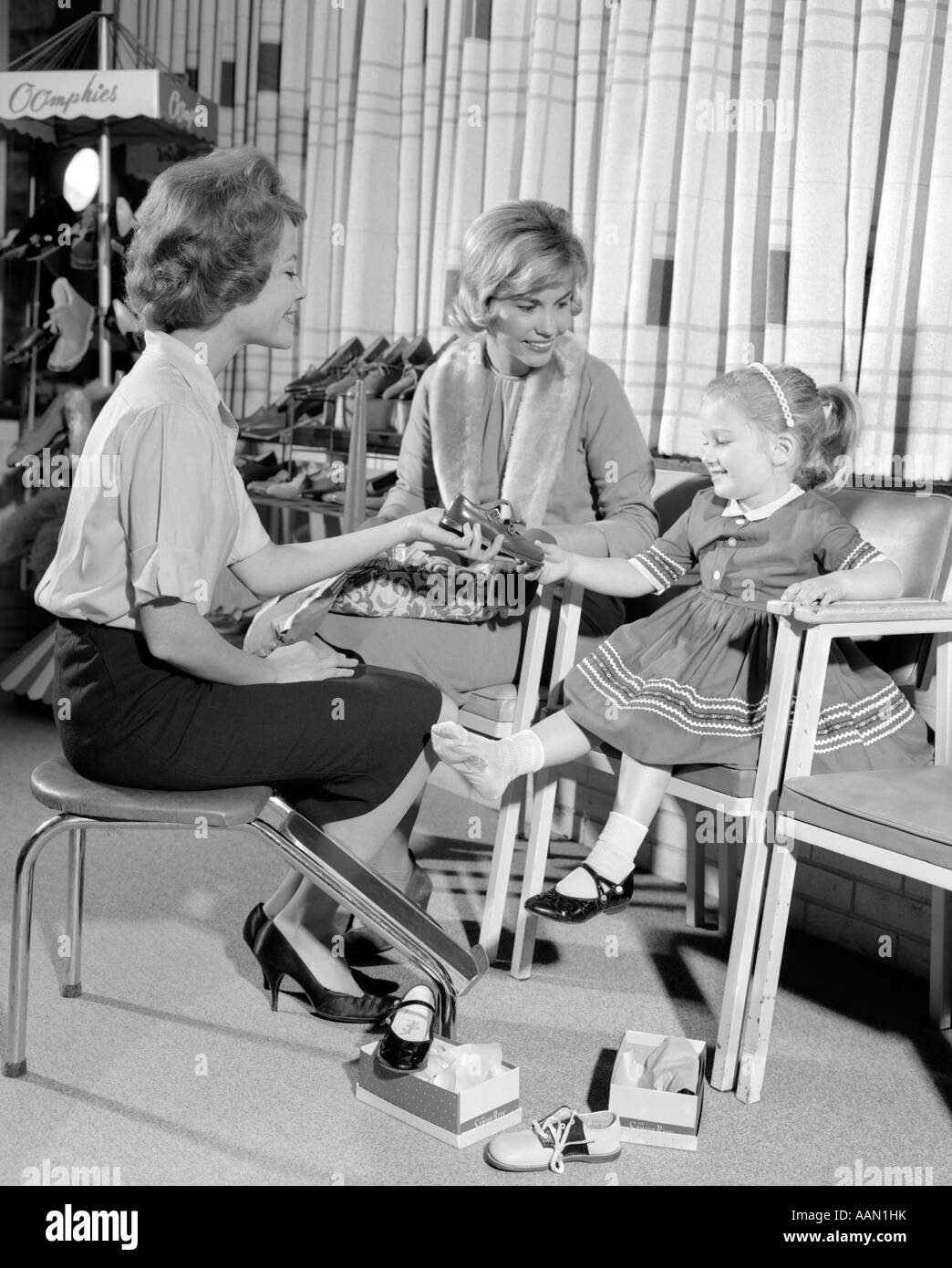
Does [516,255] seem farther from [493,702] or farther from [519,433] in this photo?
[493,702]

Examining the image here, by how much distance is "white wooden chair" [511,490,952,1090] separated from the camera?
1791mm

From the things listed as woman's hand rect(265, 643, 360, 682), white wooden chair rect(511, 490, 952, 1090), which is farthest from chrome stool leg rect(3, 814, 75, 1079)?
white wooden chair rect(511, 490, 952, 1090)

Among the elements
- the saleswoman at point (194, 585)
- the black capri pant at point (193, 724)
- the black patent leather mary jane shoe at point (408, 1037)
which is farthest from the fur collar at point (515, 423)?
the black patent leather mary jane shoe at point (408, 1037)

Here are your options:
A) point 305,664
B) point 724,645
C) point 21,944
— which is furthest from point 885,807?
point 21,944


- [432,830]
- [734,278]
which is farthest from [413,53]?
[432,830]

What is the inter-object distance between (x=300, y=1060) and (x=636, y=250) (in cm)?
184

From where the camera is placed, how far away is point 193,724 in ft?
5.59

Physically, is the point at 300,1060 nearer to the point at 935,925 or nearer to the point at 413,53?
the point at 935,925

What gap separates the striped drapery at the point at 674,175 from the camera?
7.68ft

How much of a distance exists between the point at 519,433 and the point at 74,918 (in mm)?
1103

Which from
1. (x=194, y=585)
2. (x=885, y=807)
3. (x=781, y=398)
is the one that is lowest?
(x=885, y=807)

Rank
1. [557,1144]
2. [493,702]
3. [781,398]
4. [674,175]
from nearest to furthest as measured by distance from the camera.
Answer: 1. [557,1144]
2. [781,398]
3. [493,702]
4. [674,175]

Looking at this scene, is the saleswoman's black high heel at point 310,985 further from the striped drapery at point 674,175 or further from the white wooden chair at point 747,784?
the striped drapery at point 674,175

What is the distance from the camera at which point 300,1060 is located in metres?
1.86
